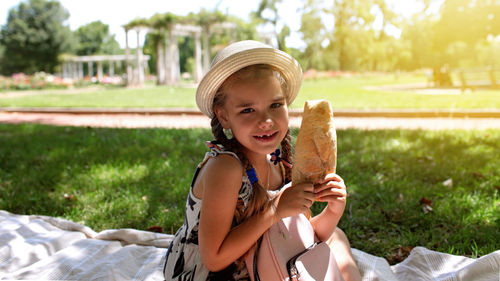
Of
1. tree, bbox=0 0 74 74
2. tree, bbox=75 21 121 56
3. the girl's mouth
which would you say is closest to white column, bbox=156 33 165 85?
tree, bbox=0 0 74 74

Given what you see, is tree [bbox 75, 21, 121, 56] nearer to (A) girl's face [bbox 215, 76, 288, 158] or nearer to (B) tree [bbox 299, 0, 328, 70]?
(B) tree [bbox 299, 0, 328, 70]

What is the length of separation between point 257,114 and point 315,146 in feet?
0.87

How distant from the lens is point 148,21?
2356 cm

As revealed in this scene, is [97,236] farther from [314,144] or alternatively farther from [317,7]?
[317,7]

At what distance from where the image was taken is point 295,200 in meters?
1.55

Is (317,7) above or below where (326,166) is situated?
above

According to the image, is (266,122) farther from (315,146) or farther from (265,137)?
(315,146)

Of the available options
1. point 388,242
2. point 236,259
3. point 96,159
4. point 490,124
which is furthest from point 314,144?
point 490,124

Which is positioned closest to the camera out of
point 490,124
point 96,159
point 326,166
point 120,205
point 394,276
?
point 326,166

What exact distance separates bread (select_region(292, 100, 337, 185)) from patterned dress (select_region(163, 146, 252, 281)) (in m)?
0.23

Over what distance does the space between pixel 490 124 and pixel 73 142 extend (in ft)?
22.2

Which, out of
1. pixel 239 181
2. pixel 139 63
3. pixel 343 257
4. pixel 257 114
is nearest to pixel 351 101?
pixel 343 257

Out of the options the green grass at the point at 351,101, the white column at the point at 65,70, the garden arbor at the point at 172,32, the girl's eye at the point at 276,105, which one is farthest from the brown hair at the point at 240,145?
the white column at the point at 65,70

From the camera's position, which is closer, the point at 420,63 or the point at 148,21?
the point at 148,21
